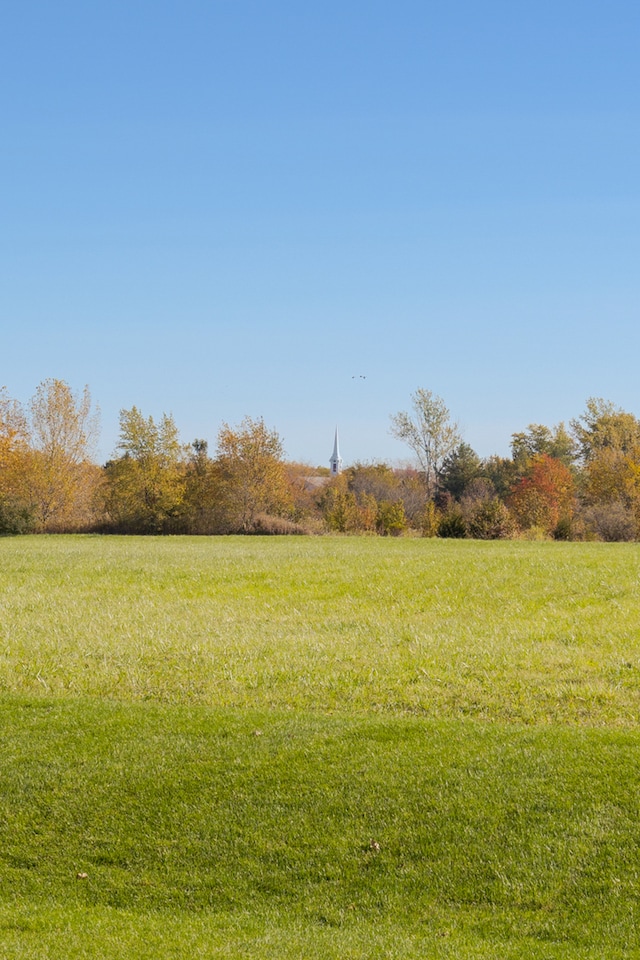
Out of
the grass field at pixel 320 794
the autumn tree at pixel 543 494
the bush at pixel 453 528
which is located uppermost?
the autumn tree at pixel 543 494

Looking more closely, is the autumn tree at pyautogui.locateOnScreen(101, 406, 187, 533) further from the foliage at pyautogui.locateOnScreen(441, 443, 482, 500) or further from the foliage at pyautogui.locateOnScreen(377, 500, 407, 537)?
the foliage at pyautogui.locateOnScreen(441, 443, 482, 500)

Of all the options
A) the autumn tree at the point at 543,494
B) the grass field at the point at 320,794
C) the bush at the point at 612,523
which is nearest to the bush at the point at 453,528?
the bush at the point at 612,523

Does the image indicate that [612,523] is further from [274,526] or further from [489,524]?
[274,526]

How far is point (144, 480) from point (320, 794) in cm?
4401

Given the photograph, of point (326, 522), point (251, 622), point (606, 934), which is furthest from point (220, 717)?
point (326, 522)

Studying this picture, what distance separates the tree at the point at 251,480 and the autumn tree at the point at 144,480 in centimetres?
315

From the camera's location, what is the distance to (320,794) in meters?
7.71

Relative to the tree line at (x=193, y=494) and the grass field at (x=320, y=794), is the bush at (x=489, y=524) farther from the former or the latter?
the grass field at (x=320, y=794)

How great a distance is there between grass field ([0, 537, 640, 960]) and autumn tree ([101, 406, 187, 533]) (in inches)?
1321

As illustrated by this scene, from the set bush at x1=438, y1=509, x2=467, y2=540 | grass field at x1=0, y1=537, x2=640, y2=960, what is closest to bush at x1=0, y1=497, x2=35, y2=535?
bush at x1=438, y1=509, x2=467, y2=540

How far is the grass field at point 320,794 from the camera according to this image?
5891mm

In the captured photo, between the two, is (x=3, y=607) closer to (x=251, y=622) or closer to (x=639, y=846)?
(x=251, y=622)

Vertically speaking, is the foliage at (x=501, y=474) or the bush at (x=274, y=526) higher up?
the foliage at (x=501, y=474)

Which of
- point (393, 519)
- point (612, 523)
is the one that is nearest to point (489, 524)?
point (393, 519)
